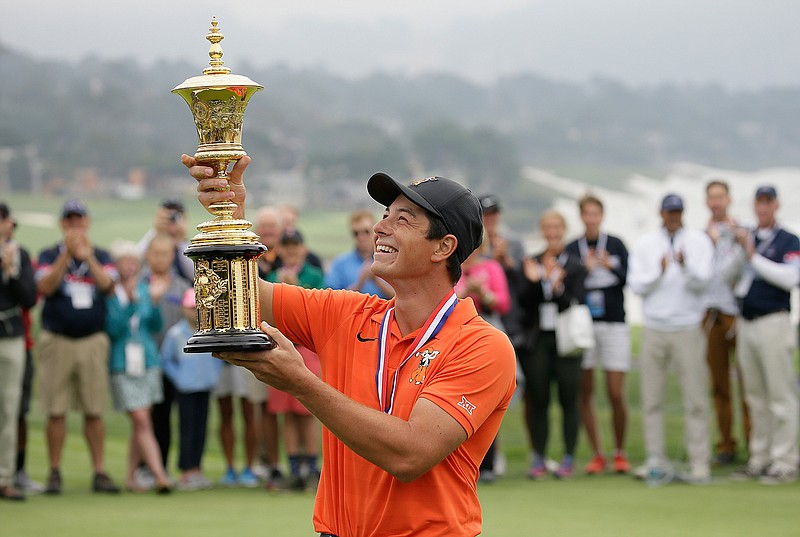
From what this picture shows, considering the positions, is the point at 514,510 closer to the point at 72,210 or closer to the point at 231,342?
the point at 72,210

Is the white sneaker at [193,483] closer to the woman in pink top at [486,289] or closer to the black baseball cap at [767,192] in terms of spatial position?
the woman in pink top at [486,289]

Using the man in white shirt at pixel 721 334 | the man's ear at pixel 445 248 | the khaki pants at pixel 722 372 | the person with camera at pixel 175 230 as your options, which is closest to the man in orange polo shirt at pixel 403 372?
the man's ear at pixel 445 248

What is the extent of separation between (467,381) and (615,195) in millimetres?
50938

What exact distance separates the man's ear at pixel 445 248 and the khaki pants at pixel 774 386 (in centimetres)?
681

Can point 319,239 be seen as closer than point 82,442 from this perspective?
No

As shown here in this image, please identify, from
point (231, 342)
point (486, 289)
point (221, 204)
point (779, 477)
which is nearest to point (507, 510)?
point (486, 289)

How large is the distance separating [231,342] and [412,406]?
0.64 m

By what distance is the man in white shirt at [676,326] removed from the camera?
1008cm

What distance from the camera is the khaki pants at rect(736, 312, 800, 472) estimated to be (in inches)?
391

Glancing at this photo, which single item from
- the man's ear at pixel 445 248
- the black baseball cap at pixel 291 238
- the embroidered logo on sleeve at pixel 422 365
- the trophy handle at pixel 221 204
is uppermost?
the black baseball cap at pixel 291 238

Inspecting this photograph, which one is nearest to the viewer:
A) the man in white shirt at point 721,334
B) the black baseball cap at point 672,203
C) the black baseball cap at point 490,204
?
the black baseball cap at point 672,203

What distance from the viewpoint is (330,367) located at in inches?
154

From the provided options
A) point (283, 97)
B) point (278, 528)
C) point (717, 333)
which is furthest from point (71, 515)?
point (283, 97)

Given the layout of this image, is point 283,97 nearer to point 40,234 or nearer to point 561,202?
point 561,202
